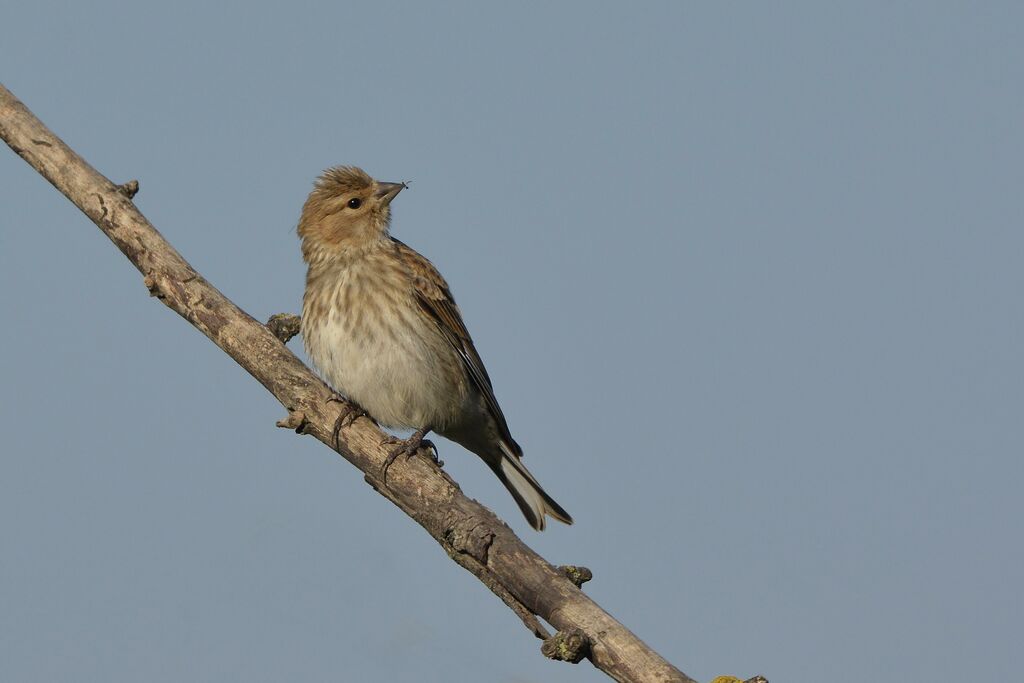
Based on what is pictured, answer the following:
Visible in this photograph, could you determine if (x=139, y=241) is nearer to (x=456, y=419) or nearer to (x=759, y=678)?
(x=456, y=419)

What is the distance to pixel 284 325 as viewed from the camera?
31.8ft

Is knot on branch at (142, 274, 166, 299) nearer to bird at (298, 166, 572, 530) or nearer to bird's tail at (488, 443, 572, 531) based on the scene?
bird at (298, 166, 572, 530)

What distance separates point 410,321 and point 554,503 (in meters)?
1.89

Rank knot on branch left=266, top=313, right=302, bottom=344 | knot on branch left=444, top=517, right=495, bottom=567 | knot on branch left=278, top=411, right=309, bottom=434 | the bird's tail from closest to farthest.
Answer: knot on branch left=444, top=517, right=495, bottom=567 → knot on branch left=278, top=411, right=309, bottom=434 → knot on branch left=266, top=313, right=302, bottom=344 → the bird's tail

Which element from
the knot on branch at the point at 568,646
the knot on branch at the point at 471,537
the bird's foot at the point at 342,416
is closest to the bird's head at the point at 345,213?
the bird's foot at the point at 342,416

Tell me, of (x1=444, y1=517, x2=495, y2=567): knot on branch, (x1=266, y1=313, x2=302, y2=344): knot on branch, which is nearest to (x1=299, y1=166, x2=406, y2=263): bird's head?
(x1=266, y1=313, x2=302, y2=344): knot on branch

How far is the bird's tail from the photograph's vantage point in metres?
10.3

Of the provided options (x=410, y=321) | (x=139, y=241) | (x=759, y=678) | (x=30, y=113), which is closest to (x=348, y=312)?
(x=410, y=321)

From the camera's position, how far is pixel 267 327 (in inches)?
369

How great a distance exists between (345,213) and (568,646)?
530 centimetres

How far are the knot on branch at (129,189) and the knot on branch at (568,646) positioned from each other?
14.3 feet

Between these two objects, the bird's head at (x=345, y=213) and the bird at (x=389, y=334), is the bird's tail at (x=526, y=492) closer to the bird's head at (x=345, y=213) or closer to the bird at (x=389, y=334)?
the bird at (x=389, y=334)

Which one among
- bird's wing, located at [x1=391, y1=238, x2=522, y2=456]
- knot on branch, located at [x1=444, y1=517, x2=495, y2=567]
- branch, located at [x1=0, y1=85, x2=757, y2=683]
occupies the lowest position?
knot on branch, located at [x1=444, y1=517, x2=495, y2=567]

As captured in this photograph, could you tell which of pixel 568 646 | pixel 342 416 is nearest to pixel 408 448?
pixel 342 416
